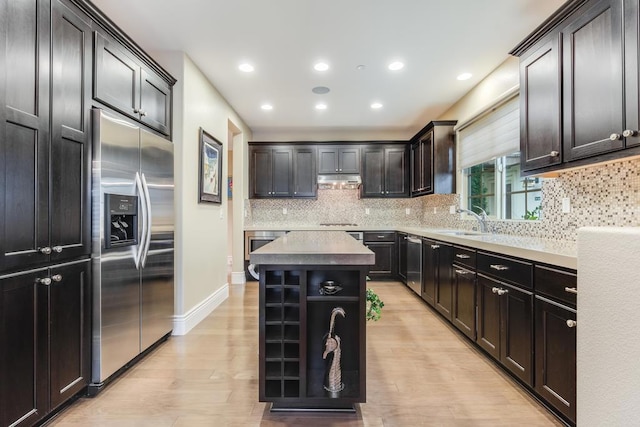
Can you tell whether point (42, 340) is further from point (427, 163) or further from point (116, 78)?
point (427, 163)

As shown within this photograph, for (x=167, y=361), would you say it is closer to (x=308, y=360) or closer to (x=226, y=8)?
(x=308, y=360)

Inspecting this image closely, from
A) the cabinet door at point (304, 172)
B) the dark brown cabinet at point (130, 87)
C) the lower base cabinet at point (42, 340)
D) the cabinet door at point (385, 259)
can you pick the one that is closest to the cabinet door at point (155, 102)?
the dark brown cabinet at point (130, 87)

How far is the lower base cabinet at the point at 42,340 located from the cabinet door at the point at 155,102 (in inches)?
50.7

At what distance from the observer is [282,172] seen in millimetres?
5578

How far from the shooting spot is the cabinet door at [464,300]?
260 centimetres

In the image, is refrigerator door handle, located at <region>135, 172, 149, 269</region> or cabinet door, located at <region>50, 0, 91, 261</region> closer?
cabinet door, located at <region>50, 0, 91, 261</region>

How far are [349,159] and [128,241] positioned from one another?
405 cm

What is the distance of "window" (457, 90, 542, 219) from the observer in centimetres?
302

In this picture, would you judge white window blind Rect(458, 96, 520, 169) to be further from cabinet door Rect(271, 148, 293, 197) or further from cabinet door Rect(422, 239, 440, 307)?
cabinet door Rect(271, 148, 293, 197)

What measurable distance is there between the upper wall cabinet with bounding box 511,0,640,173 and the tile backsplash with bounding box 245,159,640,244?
1.15ft

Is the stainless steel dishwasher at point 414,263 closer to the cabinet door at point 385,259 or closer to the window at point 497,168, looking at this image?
the cabinet door at point 385,259

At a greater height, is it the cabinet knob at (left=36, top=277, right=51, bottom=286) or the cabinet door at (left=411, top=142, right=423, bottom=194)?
the cabinet door at (left=411, top=142, right=423, bottom=194)

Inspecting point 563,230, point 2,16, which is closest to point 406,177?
point 563,230

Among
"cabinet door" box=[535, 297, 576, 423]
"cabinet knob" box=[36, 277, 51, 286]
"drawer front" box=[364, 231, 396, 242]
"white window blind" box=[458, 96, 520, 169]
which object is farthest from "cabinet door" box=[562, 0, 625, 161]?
"drawer front" box=[364, 231, 396, 242]
